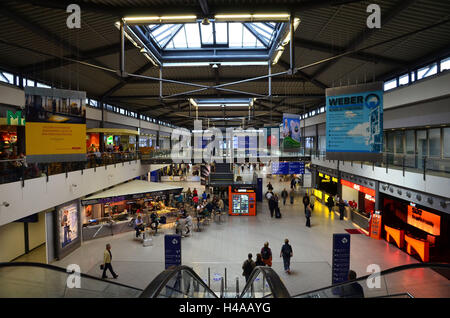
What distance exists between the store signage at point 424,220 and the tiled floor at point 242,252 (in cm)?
144

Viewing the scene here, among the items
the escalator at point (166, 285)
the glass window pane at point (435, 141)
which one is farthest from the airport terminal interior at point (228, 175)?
the glass window pane at point (435, 141)

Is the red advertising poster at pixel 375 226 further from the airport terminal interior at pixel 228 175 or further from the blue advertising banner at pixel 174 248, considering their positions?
the blue advertising banner at pixel 174 248

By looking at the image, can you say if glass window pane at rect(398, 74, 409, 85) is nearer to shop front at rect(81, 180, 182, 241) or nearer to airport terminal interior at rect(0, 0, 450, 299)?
airport terminal interior at rect(0, 0, 450, 299)

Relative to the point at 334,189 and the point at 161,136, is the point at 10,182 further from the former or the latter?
the point at 161,136

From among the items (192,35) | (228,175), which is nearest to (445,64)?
(192,35)

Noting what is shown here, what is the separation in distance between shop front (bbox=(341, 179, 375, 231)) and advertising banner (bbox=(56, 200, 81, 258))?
585 inches

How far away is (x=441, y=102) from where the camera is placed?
10656mm

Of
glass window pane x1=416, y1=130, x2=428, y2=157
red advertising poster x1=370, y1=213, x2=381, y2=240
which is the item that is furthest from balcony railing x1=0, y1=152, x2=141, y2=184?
glass window pane x1=416, y1=130, x2=428, y2=157

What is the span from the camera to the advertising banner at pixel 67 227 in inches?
416

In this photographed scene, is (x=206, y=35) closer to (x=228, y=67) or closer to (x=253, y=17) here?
(x=228, y=67)

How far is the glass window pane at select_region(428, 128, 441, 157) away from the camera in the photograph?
1222cm

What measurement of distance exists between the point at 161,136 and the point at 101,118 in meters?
17.8

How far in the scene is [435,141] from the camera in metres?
12.4
